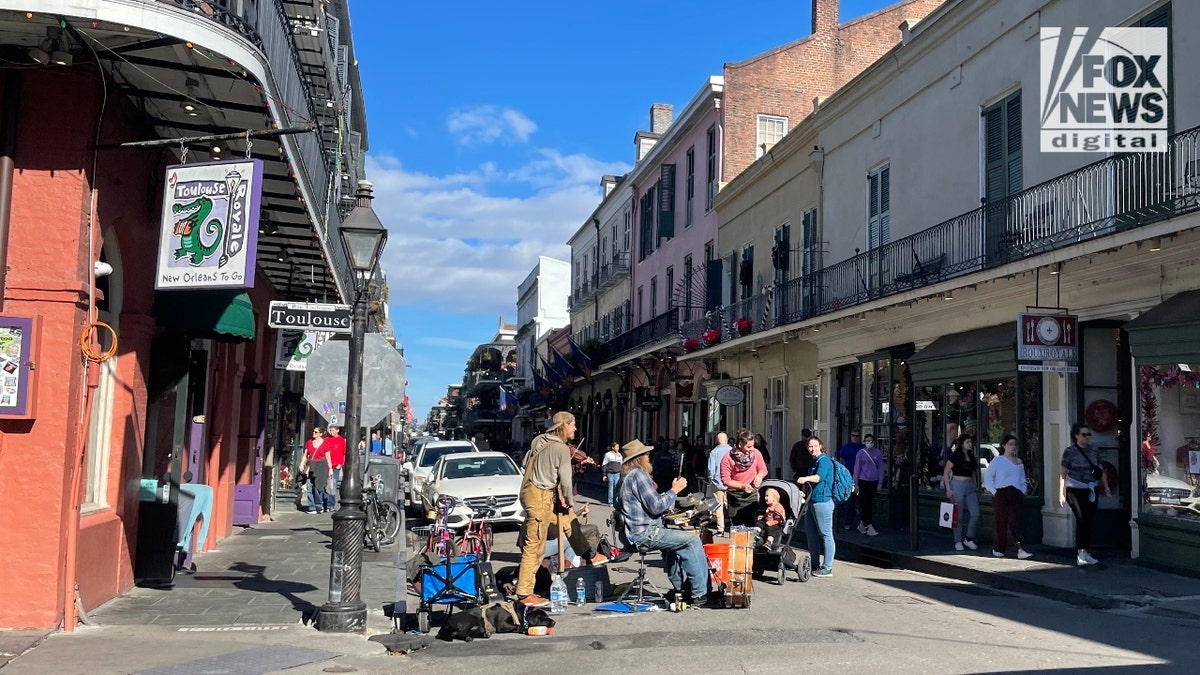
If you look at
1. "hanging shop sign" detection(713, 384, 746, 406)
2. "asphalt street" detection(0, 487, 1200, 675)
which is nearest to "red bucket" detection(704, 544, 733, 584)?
"asphalt street" detection(0, 487, 1200, 675)

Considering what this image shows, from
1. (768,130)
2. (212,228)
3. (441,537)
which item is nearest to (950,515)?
(441,537)

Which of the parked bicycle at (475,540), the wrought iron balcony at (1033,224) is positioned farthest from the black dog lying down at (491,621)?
the wrought iron balcony at (1033,224)

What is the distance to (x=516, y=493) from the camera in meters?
18.1

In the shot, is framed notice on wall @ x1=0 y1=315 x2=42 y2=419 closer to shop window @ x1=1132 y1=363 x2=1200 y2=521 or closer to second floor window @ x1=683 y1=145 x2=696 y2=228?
shop window @ x1=1132 y1=363 x2=1200 y2=521

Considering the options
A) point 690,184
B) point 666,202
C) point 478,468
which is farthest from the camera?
point 666,202

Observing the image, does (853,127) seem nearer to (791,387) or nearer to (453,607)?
(791,387)

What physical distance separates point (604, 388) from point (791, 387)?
21.4 metres

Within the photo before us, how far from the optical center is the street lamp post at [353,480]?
892 cm

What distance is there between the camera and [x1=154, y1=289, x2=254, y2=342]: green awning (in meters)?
10.8

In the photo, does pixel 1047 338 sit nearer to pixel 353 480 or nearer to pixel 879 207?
pixel 879 207

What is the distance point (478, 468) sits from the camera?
64.0 ft

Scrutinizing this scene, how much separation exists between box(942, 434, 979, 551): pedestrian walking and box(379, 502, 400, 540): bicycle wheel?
813 cm

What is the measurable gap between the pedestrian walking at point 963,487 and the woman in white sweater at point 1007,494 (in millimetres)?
949

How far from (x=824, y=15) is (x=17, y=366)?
2812 cm
